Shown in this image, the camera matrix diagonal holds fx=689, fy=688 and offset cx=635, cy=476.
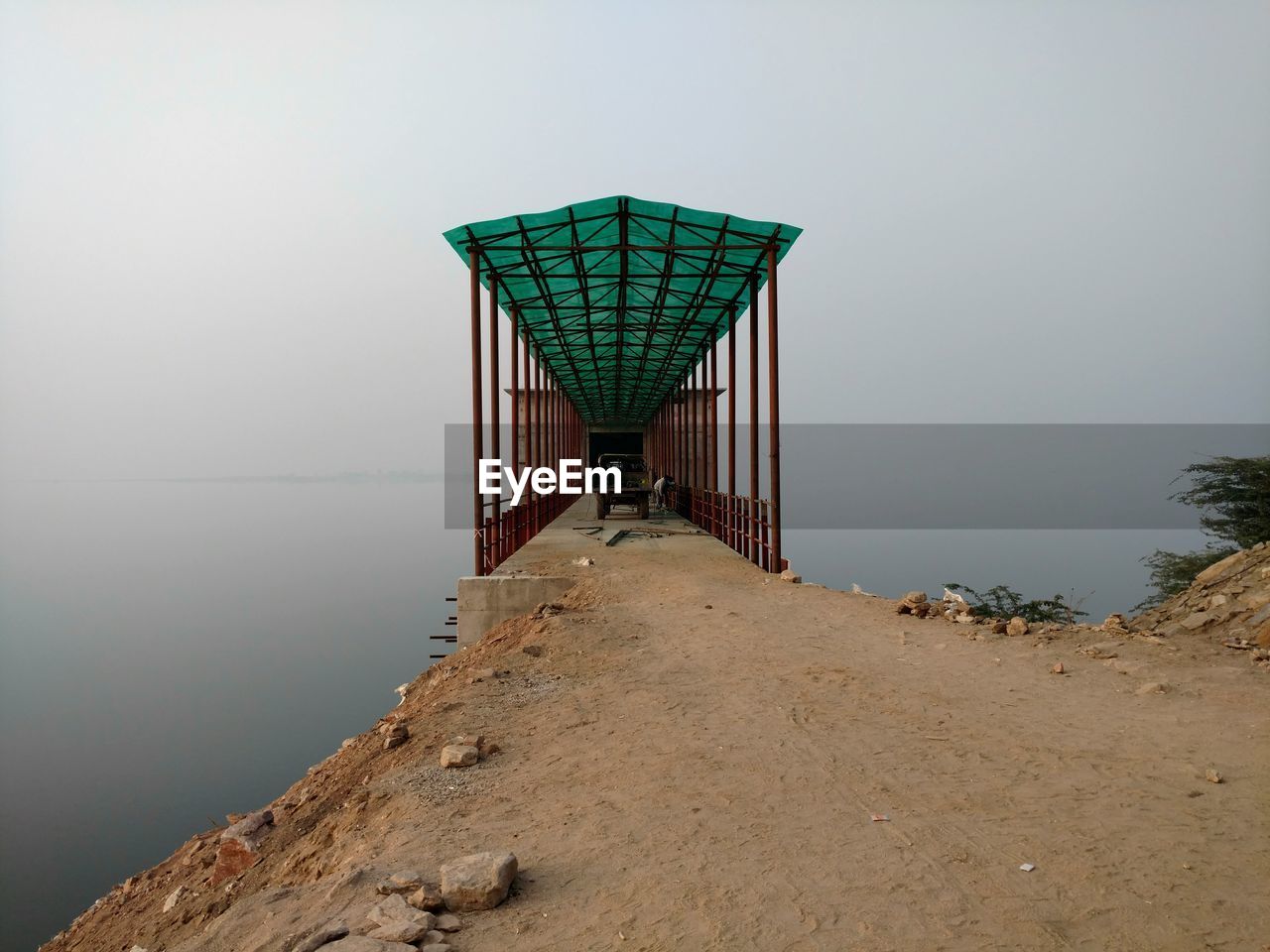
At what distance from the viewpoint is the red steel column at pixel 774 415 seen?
44.9 feet

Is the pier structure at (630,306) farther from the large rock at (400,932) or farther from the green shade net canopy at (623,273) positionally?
the large rock at (400,932)

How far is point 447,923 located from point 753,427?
43.9ft

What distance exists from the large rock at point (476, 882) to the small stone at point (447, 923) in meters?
0.11

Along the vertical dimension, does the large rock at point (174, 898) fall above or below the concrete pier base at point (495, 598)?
below

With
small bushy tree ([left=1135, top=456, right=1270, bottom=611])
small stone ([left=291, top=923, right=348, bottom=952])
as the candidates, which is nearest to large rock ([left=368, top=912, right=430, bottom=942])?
small stone ([left=291, top=923, right=348, bottom=952])

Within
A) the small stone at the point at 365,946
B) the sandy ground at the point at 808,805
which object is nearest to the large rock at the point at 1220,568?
the sandy ground at the point at 808,805

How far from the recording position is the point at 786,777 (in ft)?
15.3

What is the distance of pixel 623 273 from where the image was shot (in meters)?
16.1

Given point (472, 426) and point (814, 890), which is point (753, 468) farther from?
point (814, 890)

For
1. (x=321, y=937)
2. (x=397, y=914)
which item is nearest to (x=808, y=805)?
(x=397, y=914)

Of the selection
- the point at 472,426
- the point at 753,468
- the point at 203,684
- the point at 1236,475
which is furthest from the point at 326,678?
the point at 1236,475

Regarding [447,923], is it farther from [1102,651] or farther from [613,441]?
[613,441]

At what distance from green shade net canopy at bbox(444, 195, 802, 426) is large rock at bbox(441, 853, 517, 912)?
1172 cm

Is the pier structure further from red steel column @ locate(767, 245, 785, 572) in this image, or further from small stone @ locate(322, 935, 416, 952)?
small stone @ locate(322, 935, 416, 952)
